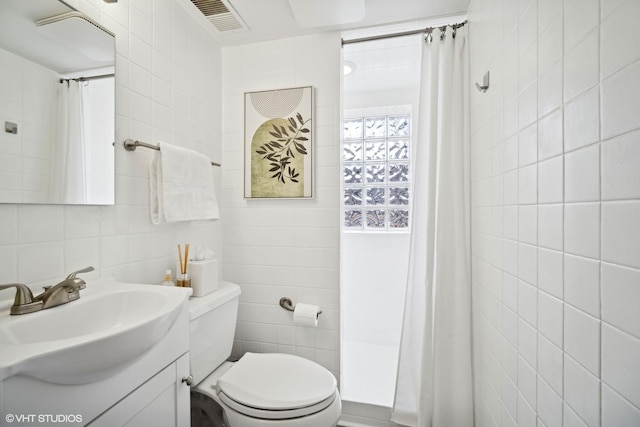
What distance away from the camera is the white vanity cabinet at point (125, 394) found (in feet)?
1.74

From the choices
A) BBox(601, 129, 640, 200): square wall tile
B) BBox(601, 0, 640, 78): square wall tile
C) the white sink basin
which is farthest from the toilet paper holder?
BBox(601, 0, 640, 78): square wall tile

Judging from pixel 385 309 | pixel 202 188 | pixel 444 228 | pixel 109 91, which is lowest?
pixel 385 309

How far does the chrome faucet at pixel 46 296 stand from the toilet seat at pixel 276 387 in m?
0.65

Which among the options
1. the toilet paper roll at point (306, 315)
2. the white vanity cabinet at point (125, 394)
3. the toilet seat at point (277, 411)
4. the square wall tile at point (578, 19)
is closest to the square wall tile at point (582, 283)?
the square wall tile at point (578, 19)

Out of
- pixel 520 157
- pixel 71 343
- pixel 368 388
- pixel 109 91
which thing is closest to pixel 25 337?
pixel 71 343

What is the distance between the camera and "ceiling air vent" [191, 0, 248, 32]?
141 centimetres

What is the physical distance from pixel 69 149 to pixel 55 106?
0.13m

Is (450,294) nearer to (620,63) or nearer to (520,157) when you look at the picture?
(520,157)

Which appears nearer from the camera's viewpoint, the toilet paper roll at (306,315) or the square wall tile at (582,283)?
the square wall tile at (582,283)

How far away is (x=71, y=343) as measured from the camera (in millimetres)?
571

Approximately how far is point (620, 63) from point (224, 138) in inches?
67.4

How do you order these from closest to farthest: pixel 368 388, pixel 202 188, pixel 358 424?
pixel 202 188 < pixel 358 424 < pixel 368 388

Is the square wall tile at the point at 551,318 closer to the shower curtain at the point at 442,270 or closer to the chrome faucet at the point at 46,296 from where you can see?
the shower curtain at the point at 442,270

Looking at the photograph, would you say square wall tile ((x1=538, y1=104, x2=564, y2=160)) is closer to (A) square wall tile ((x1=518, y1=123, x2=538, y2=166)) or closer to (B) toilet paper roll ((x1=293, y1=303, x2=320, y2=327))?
(A) square wall tile ((x1=518, y1=123, x2=538, y2=166))
